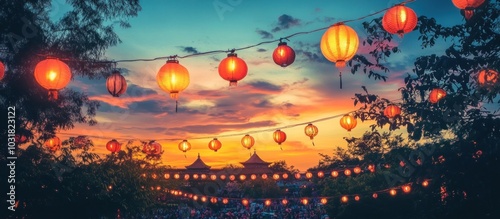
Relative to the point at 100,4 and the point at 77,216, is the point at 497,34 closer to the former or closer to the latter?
the point at 100,4

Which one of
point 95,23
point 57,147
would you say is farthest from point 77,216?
point 95,23

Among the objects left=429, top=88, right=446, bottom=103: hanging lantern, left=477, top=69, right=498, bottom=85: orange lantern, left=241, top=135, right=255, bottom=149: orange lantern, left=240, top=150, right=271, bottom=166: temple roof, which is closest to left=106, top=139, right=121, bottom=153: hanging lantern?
left=241, top=135, right=255, bottom=149: orange lantern

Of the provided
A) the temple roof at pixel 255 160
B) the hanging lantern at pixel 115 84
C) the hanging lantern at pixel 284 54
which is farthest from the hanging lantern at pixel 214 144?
the temple roof at pixel 255 160

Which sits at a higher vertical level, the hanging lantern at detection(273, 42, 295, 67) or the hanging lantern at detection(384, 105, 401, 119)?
the hanging lantern at detection(273, 42, 295, 67)

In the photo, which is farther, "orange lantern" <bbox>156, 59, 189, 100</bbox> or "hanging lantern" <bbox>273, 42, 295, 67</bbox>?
"hanging lantern" <bbox>273, 42, 295, 67</bbox>

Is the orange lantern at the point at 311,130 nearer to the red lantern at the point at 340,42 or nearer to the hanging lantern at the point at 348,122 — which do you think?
the hanging lantern at the point at 348,122

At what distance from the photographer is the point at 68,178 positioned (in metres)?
10.1

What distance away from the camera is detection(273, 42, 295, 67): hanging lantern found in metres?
5.99

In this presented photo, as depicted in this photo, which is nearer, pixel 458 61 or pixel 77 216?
pixel 458 61

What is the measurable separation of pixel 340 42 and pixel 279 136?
26.1 ft

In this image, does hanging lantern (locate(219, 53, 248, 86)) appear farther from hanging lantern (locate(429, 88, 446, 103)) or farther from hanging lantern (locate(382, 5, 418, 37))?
hanging lantern (locate(429, 88, 446, 103))

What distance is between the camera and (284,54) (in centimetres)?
599

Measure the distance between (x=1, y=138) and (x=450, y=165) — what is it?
9.81 metres

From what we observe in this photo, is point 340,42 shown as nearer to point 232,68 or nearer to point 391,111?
point 232,68
